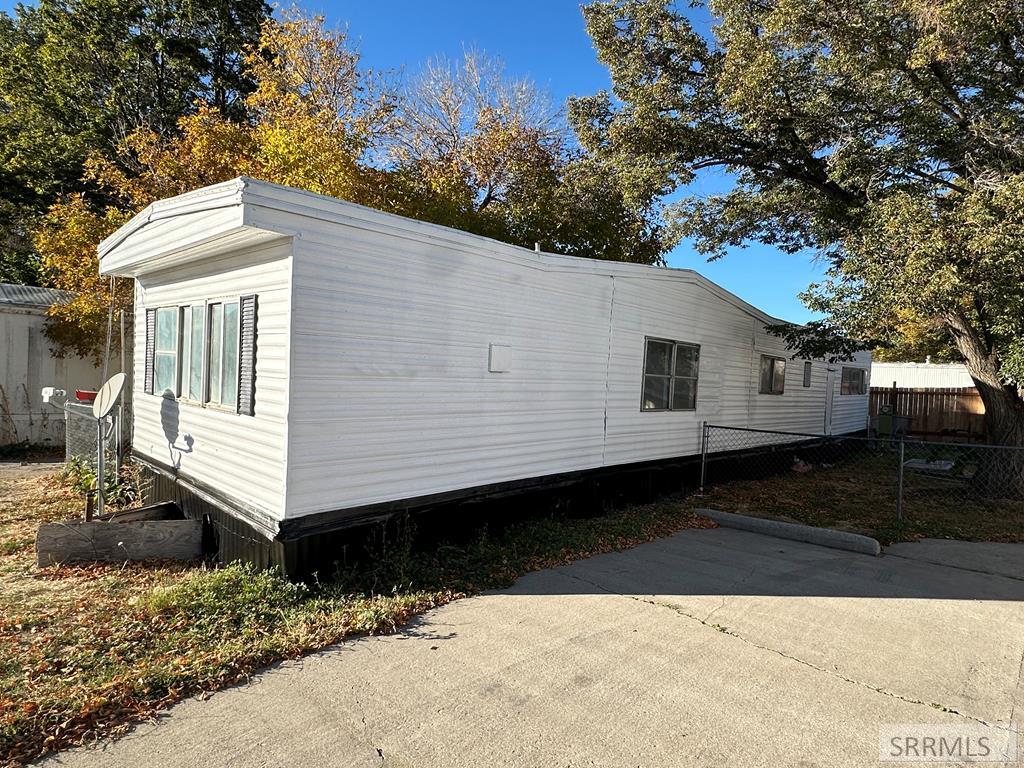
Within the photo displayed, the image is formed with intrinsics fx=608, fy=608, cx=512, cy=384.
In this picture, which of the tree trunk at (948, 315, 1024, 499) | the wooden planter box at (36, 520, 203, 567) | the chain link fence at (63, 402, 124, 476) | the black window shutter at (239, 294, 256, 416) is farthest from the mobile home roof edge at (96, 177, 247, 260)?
the tree trunk at (948, 315, 1024, 499)

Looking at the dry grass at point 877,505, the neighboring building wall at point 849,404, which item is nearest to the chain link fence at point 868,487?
the dry grass at point 877,505

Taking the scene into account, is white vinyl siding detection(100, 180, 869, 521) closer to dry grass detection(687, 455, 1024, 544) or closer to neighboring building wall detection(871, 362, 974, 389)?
dry grass detection(687, 455, 1024, 544)

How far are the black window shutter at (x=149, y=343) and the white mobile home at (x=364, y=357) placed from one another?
0.13ft

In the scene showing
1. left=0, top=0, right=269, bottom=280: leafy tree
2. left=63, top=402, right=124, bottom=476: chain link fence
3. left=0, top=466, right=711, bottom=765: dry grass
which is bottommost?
left=0, top=466, right=711, bottom=765: dry grass

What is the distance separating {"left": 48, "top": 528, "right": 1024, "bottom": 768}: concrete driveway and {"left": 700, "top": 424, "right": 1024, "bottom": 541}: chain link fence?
2466 millimetres

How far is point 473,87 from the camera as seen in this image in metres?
14.7

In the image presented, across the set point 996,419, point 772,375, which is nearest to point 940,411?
point 772,375

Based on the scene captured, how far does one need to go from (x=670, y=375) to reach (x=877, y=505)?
10.9 ft

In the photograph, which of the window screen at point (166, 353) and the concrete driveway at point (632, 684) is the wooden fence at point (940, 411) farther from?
the window screen at point (166, 353)

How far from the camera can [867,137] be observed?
7.99 metres

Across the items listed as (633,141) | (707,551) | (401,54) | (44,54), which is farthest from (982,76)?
(44,54)

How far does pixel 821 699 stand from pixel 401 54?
14.9 metres

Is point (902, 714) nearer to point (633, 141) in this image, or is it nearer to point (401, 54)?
point (633, 141)

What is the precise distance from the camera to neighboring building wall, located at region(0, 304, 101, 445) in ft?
36.5
